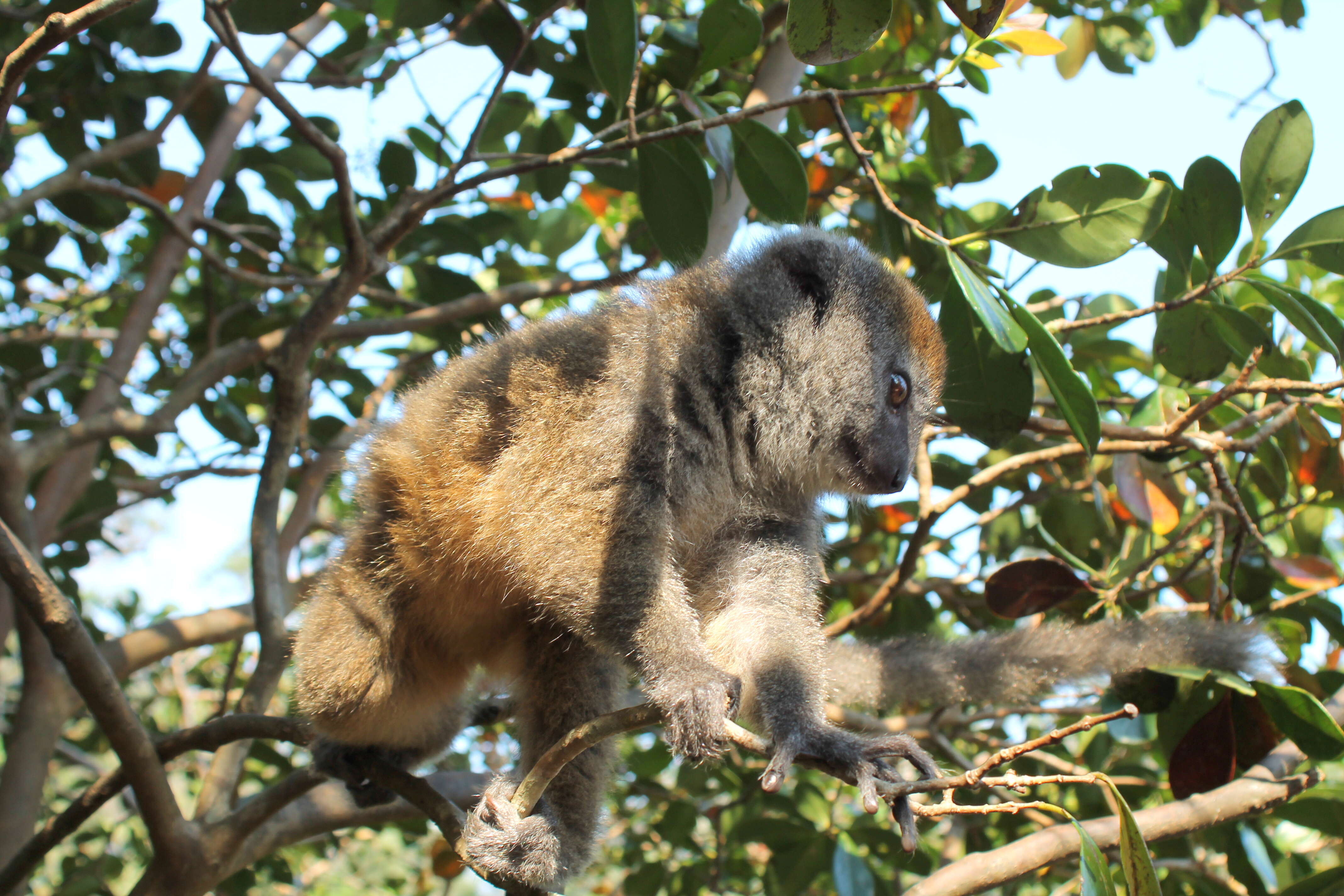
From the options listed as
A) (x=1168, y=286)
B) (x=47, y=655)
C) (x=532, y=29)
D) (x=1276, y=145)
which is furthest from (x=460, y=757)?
(x=1276, y=145)

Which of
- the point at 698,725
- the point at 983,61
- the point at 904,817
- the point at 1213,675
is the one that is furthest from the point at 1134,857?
the point at 983,61

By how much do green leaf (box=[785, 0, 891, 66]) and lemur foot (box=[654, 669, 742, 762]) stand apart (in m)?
1.48

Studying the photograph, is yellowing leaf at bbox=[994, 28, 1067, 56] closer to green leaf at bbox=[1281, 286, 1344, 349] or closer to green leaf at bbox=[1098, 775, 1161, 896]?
green leaf at bbox=[1281, 286, 1344, 349]

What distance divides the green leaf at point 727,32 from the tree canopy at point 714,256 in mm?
11

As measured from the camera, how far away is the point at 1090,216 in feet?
8.27

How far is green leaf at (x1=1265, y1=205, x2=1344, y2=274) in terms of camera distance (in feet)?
8.18

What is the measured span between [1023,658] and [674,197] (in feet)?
5.94

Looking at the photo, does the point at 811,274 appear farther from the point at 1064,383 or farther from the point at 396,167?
the point at 396,167

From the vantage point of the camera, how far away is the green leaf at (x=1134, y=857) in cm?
141

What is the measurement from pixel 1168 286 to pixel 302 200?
361 cm

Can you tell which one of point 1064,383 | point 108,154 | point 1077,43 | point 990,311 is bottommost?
point 1064,383

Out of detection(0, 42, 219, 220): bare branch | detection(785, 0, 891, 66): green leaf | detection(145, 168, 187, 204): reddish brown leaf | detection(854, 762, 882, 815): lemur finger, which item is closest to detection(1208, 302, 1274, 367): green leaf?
detection(785, 0, 891, 66): green leaf

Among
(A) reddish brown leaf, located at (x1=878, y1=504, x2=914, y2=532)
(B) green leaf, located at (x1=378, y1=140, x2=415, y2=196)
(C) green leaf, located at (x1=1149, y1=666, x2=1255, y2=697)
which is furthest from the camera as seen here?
(A) reddish brown leaf, located at (x1=878, y1=504, x2=914, y2=532)

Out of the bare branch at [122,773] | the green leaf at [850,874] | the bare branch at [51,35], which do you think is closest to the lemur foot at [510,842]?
the bare branch at [122,773]
